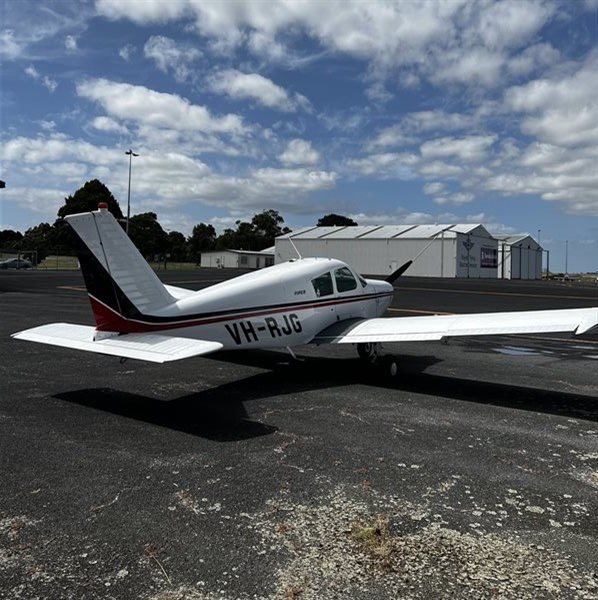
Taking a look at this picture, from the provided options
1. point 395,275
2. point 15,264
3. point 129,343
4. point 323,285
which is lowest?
point 129,343

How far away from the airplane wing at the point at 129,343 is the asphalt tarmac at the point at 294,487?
2.97 feet

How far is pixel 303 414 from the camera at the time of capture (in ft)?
24.5

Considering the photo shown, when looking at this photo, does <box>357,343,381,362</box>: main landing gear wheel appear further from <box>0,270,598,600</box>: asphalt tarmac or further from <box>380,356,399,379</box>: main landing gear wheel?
<box>0,270,598,600</box>: asphalt tarmac

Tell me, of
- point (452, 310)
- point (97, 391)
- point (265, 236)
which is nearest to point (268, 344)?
point (97, 391)

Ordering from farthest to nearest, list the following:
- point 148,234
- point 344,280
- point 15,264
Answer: point 148,234 → point 15,264 → point 344,280

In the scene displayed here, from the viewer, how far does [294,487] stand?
194 inches

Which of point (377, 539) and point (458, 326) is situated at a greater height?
point (458, 326)

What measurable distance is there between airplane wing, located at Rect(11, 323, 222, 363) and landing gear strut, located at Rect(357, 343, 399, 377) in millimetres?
3998

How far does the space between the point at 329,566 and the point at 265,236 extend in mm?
136260

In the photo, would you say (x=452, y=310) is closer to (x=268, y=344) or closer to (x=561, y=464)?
(x=268, y=344)

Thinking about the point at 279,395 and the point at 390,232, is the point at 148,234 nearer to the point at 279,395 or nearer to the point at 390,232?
the point at 390,232

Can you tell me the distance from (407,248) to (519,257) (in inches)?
1379

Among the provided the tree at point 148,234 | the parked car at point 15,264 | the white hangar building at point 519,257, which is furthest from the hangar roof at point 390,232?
the parked car at point 15,264

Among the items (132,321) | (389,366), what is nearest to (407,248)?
(389,366)
